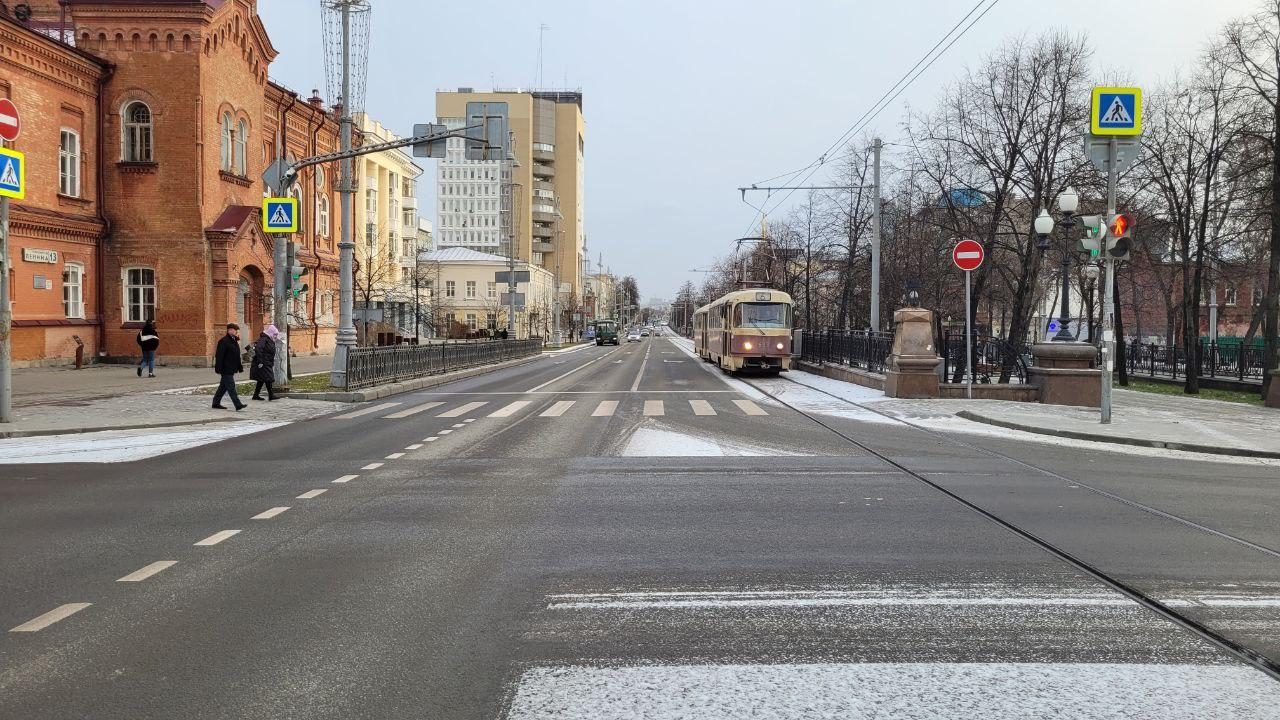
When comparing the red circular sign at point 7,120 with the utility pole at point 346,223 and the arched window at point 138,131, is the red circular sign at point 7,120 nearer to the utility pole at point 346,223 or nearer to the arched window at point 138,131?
the utility pole at point 346,223

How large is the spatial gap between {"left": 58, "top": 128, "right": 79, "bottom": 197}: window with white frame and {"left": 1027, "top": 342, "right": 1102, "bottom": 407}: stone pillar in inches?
1251

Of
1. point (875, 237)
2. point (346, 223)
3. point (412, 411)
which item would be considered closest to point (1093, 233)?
point (875, 237)

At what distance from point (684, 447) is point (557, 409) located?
684 cm

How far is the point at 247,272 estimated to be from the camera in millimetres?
36938

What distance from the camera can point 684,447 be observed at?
1297 cm

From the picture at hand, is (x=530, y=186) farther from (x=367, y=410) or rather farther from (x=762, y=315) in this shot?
(x=367, y=410)

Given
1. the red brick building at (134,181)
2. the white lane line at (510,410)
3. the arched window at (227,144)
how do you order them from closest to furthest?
the white lane line at (510,410) < the red brick building at (134,181) < the arched window at (227,144)

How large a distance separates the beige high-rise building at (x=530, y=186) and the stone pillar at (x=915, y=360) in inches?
4705

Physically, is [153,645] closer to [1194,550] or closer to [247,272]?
[1194,550]

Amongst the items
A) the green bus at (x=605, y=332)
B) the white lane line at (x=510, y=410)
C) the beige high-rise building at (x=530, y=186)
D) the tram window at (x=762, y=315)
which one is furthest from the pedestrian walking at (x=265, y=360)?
the beige high-rise building at (x=530, y=186)

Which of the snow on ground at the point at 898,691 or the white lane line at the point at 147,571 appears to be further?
the white lane line at the point at 147,571

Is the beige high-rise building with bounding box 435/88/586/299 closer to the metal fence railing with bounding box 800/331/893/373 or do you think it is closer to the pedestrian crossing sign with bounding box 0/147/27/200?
the metal fence railing with bounding box 800/331/893/373

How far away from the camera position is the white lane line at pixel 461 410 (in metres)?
18.1

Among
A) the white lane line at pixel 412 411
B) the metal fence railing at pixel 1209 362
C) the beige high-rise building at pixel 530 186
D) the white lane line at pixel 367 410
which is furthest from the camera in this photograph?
the beige high-rise building at pixel 530 186
